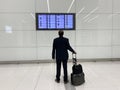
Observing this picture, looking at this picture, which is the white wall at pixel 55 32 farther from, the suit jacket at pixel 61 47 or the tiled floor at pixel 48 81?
the suit jacket at pixel 61 47

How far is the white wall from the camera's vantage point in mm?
8891

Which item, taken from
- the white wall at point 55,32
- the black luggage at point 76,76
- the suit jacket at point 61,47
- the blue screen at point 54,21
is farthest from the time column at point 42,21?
the black luggage at point 76,76

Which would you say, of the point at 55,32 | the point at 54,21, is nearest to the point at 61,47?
the point at 55,32

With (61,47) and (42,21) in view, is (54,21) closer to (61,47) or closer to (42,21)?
(42,21)

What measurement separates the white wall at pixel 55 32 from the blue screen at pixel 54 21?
19cm

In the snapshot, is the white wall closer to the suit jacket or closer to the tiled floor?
the tiled floor

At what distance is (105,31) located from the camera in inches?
364

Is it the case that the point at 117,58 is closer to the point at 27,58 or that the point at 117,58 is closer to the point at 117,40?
the point at 117,40

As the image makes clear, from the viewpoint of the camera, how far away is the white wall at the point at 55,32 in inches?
350

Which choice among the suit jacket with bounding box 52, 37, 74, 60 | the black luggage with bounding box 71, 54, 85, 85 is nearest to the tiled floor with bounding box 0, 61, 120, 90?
the black luggage with bounding box 71, 54, 85, 85

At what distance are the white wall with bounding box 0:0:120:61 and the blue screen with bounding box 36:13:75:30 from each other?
0.63 ft

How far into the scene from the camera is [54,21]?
9.06 meters

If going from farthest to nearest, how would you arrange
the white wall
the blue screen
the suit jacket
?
the blue screen, the white wall, the suit jacket

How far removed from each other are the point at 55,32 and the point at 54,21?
1.73 ft
